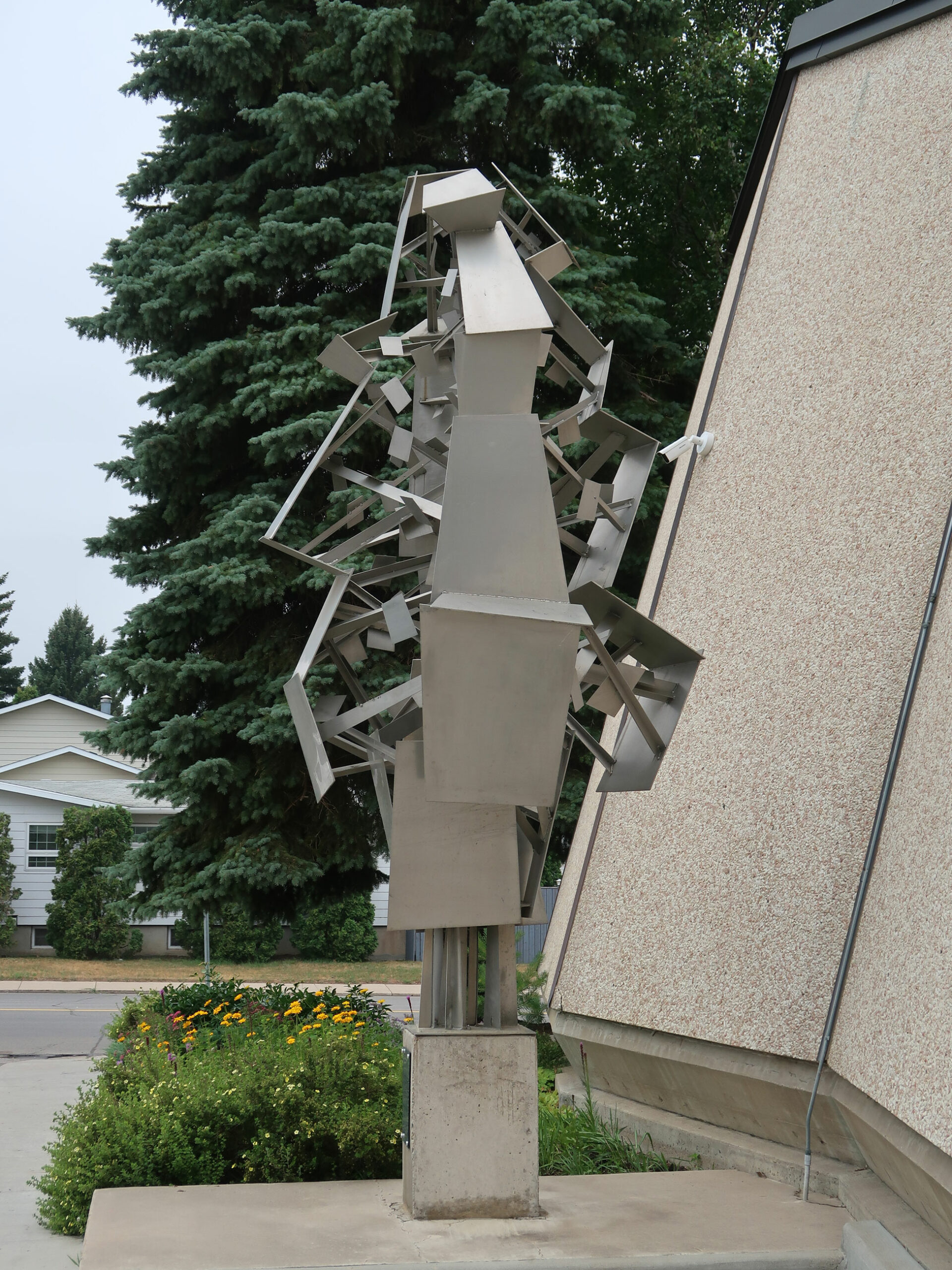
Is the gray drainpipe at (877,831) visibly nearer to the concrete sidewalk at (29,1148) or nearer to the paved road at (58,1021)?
the concrete sidewalk at (29,1148)

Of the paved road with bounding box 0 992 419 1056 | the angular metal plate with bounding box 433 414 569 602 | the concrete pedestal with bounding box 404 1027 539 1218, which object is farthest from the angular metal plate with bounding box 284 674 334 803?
the paved road with bounding box 0 992 419 1056

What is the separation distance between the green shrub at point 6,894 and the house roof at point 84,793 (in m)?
1.54

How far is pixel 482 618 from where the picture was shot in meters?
3.96

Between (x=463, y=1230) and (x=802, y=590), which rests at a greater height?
(x=802, y=590)

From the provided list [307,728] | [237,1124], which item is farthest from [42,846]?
[307,728]

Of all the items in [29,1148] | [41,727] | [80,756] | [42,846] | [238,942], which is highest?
[41,727]

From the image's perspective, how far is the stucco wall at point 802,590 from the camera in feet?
17.7

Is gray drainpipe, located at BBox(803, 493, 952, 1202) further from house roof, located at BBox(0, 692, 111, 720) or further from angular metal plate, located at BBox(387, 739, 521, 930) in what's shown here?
house roof, located at BBox(0, 692, 111, 720)

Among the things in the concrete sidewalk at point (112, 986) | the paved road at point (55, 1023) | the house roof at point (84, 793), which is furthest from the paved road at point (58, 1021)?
the house roof at point (84, 793)

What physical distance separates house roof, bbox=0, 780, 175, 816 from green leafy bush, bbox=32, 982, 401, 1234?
66.9 feet

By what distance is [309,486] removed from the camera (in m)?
11.5

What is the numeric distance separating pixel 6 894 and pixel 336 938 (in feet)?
24.1

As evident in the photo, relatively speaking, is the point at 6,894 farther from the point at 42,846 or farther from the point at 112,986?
the point at 112,986

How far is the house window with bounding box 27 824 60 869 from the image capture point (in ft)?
86.7
